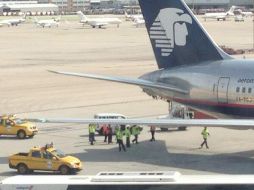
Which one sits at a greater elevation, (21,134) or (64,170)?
(64,170)

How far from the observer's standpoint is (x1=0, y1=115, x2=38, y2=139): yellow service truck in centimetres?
4203

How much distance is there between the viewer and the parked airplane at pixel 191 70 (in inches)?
1422

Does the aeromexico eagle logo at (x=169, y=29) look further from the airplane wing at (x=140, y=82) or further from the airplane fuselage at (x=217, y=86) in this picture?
the airplane wing at (x=140, y=82)

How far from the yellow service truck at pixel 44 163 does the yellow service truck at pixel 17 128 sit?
32.0 feet

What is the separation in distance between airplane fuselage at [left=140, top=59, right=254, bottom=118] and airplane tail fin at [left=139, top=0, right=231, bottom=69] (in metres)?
0.88

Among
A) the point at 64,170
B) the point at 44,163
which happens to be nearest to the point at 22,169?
the point at 44,163

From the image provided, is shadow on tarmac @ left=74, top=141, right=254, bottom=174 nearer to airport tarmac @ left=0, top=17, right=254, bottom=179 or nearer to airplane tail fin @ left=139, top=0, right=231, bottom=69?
airport tarmac @ left=0, top=17, right=254, bottom=179

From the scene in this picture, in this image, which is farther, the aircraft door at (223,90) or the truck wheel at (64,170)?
the aircraft door at (223,90)

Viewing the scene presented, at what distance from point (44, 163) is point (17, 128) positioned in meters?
10.6

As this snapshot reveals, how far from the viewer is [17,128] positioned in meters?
42.2

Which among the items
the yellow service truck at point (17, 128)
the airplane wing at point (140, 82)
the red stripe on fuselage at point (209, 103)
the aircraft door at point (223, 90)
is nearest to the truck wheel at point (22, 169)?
the airplane wing at point (140, 82)

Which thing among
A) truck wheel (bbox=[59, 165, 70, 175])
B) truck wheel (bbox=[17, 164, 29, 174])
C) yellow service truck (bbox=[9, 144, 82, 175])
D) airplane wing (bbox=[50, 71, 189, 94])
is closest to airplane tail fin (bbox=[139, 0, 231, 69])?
airplane wing (bbox=[50, 71, 189, 94])

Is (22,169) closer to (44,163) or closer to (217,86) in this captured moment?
(44,163)

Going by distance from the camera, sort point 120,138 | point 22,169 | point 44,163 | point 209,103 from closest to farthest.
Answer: point 44,163 < point 22,169 < point 209,103 < point 120,138
